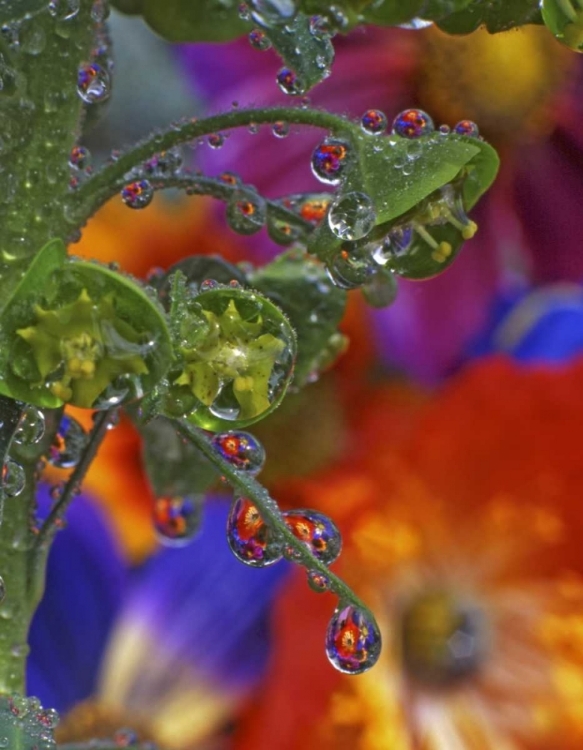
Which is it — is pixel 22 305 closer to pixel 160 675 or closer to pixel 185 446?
pixel 185 446

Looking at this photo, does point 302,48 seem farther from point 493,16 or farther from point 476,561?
point 476,561

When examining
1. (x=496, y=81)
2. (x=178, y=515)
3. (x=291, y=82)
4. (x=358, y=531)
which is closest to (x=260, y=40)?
(x=291, y=82)

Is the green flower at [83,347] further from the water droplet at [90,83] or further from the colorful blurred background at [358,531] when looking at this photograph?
the colorful blurred background at [358,531]

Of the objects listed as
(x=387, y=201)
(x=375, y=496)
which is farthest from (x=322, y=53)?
(x=375, y=496)

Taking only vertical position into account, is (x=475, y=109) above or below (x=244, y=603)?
above

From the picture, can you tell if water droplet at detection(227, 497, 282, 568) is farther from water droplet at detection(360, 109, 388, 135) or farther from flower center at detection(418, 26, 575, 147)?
flower center at detection(418, 26, 575, 147)
